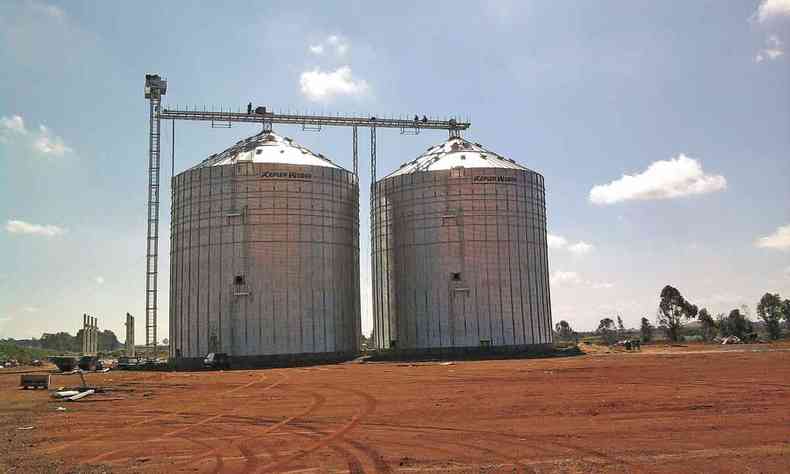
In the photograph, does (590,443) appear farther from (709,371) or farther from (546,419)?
(709,371)

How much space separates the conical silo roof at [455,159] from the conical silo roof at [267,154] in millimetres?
8235

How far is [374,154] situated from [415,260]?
47.8 feet

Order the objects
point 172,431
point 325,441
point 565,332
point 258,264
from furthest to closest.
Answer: point 565,332, point 258,264, point 172,431, point 325,441

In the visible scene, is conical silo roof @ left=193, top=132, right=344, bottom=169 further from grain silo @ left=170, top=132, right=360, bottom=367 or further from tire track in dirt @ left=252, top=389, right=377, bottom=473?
tire track in dirt @ left=252, top=389, right=377, bottom=473

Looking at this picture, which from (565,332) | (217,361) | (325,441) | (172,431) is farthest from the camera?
(565,332)

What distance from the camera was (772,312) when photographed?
113188 mm

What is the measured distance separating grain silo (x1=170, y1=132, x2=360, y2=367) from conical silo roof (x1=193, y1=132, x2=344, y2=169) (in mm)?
175

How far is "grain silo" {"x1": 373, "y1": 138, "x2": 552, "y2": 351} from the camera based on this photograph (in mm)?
56969

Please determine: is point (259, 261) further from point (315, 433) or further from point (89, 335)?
point (315, 433)

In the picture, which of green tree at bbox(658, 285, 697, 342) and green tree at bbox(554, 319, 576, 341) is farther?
green tree at bbox(554, 319, 576, 341)

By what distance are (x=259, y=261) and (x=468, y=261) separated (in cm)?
1810

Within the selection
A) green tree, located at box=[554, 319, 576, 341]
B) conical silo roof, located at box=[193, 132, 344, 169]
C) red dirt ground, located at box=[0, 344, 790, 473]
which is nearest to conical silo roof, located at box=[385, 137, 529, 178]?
conical silo roof, located at box=[193, 132, 344, 169]

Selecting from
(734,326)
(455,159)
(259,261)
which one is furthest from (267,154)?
(734,326)

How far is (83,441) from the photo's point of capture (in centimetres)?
1711
